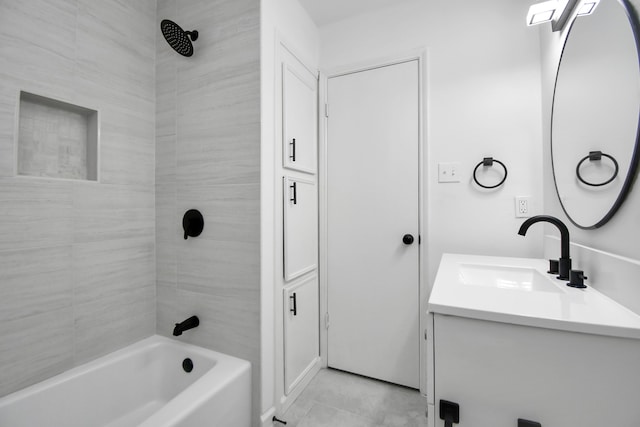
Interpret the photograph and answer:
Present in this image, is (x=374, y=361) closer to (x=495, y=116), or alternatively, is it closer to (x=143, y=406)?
(x=143, y=406)

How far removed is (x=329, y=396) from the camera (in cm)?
171

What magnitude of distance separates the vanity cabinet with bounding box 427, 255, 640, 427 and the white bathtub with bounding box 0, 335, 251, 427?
2.88ft

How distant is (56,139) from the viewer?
4.24 feet

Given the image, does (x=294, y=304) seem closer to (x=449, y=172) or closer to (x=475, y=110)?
(x=449, y=172)

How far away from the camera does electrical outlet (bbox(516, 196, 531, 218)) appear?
1540 millimetres

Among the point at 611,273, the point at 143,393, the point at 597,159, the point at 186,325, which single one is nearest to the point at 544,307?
the point at 611,273

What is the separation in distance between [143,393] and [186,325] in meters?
0.42

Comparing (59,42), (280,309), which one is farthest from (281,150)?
(59,42)

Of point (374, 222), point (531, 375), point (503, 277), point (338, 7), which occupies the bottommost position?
point (531, 375)

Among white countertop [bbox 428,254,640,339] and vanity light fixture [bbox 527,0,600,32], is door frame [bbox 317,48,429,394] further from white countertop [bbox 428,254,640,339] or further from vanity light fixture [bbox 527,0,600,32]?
white countertop [bbox 428,254,640,339]

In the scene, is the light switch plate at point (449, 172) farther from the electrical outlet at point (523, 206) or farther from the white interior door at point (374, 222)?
the electrical outlet at point (523, 206)

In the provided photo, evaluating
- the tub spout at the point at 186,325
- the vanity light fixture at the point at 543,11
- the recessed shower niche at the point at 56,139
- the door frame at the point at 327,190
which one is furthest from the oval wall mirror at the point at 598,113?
the recessed shower niche at the point at 56,139

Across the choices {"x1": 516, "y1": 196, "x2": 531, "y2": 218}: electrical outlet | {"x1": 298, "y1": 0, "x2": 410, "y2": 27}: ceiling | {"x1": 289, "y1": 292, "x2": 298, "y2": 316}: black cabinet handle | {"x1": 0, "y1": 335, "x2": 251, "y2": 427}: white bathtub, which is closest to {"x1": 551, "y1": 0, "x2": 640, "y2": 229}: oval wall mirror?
{"x1": 516, "y1": 196, "x2": 531, "y2": 218}: electrical outlet

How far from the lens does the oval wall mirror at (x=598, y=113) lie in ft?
2.68
